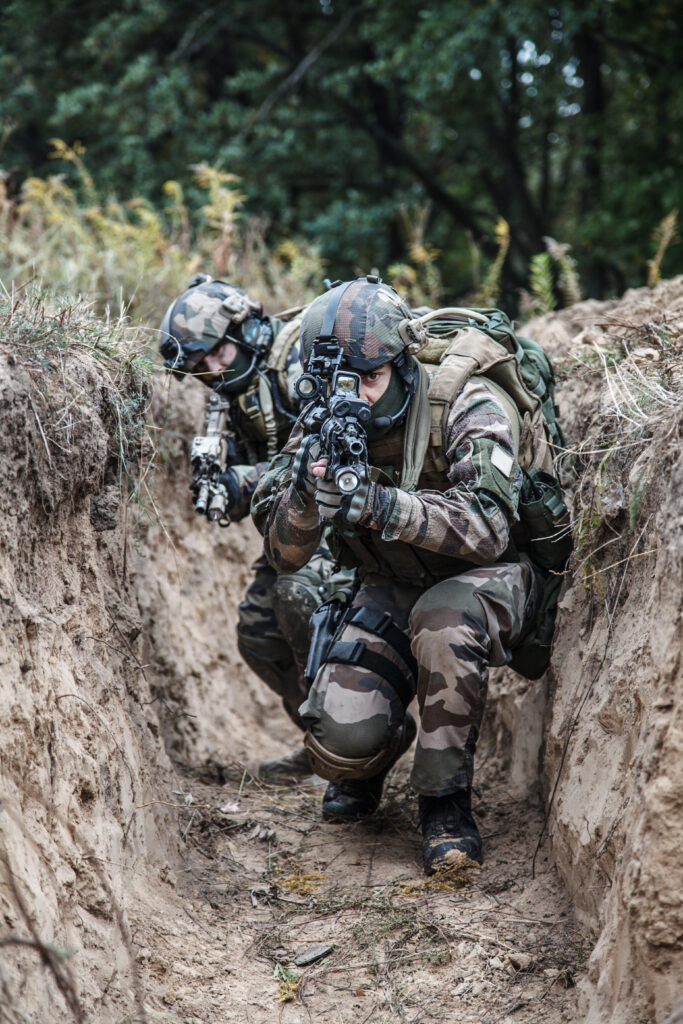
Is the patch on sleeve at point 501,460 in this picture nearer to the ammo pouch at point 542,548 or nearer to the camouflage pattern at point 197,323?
the ammo pouch at point 542,548

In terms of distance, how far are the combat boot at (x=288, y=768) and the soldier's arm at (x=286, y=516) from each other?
4.64 feet

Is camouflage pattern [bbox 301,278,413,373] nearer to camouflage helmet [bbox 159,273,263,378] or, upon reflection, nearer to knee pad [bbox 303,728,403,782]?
camouflage helmet [bbox 159,273,263,378]

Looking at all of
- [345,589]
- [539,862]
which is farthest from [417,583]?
[539,862]

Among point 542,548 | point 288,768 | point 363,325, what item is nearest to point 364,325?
→ point 363,325

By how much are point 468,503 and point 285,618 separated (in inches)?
56.7

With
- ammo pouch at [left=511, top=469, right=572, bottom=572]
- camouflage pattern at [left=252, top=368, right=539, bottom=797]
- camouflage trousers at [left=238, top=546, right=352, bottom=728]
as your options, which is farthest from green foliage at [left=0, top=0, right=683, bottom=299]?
camouflage pattern at [left=252, top=368, right=539, bottom=797]

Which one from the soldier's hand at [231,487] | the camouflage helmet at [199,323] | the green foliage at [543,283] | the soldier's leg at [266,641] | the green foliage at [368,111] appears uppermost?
the green foliage at [368,111]

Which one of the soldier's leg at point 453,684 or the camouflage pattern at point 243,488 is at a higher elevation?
the camouflage pattern at point 243,488

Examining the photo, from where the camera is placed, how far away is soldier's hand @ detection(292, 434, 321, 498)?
124 inches

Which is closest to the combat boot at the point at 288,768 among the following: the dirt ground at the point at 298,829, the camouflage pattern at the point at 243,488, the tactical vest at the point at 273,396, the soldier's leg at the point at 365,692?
the dirt ground at the point at 298,829

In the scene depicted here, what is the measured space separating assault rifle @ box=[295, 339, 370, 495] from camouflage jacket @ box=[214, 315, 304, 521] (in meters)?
0.89

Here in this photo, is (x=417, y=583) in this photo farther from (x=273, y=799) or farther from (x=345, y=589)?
(x=273, y=799)

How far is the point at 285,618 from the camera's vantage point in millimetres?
4281

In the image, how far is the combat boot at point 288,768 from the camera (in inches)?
180
